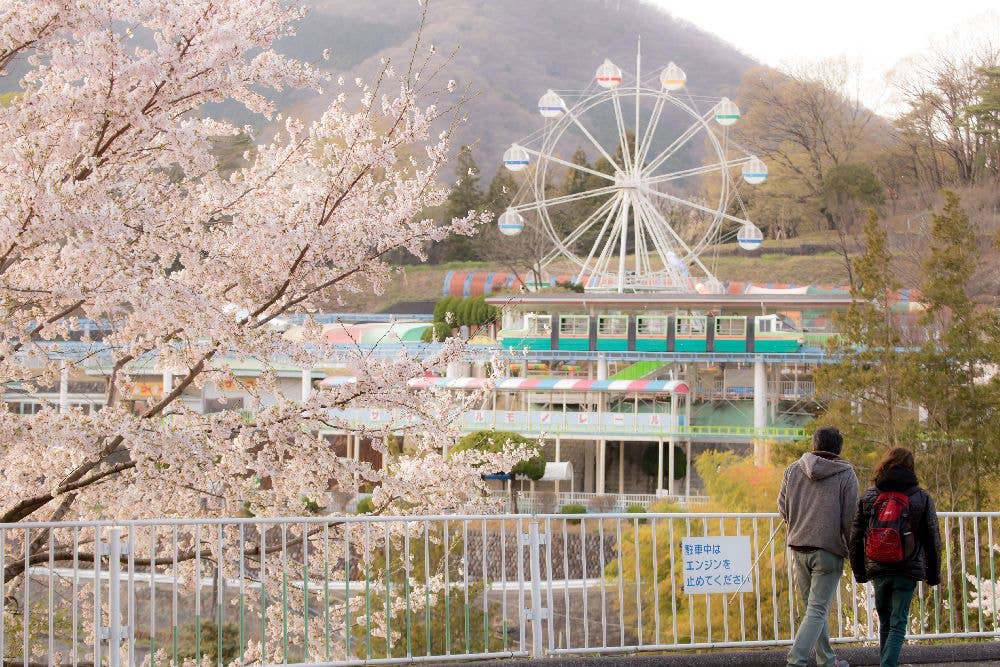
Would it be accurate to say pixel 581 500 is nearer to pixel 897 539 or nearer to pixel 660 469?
pixel 660 469

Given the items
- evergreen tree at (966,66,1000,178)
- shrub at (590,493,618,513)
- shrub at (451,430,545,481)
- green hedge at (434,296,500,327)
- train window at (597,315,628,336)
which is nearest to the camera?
shrub at (451,430,545,481)

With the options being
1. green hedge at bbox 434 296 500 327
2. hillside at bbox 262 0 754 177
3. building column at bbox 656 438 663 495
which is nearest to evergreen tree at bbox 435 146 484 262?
green hedge at bbox 434 296 500 327

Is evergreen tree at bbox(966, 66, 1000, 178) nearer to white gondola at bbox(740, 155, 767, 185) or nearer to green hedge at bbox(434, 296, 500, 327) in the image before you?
white gondola at bbox(740, 155, 767, 185)

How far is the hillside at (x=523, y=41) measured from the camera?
127 meters

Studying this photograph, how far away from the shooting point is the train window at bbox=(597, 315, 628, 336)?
33938 mm

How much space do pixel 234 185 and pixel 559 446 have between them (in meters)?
23.4

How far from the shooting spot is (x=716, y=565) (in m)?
6.45

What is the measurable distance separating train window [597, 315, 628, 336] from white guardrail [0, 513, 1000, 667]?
17.2m

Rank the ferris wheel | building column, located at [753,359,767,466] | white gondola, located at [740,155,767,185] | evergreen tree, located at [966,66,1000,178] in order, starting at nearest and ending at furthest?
building column, located at [753,359,767,466] < white gondola, located at [740,155,767,185] < the ferris wheel < evergreen tree, located at [966,66,1000,178]

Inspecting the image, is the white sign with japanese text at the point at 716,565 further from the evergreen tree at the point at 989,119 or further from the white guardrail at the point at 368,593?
the evergreen tree at the point at 989,119

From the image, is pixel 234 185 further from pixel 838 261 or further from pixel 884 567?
pixel 838 261

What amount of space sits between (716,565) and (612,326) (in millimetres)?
27780

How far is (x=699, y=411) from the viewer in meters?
34.1

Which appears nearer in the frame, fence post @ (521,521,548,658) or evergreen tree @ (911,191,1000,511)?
fence post @ (521,521,548,658)
